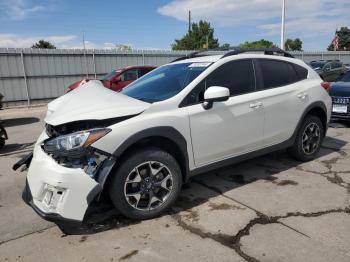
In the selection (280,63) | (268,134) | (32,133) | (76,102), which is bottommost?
(32,133)

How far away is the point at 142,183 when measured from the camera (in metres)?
3.49

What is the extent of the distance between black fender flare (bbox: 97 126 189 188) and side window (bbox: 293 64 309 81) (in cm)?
247

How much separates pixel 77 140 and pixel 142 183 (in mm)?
795

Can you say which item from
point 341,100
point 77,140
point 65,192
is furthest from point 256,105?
point 341,100

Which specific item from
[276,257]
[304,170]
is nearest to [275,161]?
[304,170]

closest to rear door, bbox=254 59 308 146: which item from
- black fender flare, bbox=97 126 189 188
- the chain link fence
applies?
black fender flare, bbox=97 126 189 188

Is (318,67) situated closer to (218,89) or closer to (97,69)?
(97,69)

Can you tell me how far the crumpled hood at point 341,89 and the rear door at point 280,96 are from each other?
3.11 m

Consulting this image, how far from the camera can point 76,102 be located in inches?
144

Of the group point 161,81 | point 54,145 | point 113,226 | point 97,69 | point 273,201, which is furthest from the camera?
point 97,69

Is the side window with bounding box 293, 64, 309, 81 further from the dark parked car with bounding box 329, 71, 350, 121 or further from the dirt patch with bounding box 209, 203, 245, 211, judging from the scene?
the dark parked car with bounding box 329, 71, 350, 121

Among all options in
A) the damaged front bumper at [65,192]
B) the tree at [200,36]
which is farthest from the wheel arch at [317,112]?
the tree at [200,36]

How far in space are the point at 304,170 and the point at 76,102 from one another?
3.33 metres

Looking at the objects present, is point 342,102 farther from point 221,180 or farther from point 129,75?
point 129,75
